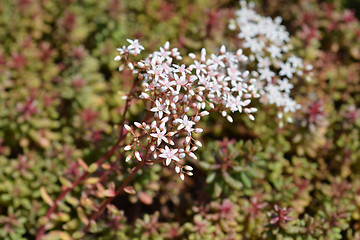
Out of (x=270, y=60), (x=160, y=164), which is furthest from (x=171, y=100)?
(x=270, y=60)

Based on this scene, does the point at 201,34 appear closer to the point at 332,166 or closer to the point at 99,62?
the point at 99,62

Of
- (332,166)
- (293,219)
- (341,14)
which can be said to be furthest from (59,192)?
(341,14)

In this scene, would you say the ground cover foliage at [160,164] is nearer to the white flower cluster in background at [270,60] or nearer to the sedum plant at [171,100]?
the sedum plant at [171,100]

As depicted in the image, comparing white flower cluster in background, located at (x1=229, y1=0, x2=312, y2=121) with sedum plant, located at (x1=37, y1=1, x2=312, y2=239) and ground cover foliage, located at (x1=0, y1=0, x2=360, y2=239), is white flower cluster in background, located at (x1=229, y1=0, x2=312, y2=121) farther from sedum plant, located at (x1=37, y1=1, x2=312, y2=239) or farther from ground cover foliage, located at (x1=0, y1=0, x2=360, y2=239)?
ground cover foliage, located at (x1=0, y1=0, x2=360, y2=239)

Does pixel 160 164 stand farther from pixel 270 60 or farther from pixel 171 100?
pixel 270 60

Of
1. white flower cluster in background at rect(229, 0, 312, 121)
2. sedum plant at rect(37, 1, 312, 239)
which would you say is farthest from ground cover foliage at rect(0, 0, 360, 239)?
white flower cluster in background at rect(229, 0, 312, 121)

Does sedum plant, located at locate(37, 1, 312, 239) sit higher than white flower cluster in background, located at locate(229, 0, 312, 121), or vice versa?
white flower cluster in background, located at locate(229, 0, 312, 121)

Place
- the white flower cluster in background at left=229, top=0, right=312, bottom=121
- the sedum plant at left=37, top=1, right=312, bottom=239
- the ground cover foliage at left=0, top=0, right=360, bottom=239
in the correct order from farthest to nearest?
1. the white flower cluster in background at left=229, top=0, right=312, bottom=121
2. the ground cover foliage at left=0, top=0, right=360, bottom=239
3. the sedum plant at left=37, top=1, right=312, bottom=239

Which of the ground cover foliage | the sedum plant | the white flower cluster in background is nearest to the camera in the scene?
the sedum plant

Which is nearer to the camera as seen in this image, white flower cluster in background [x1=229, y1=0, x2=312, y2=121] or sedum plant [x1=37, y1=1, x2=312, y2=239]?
sedum plant [x1=37, y1=1, x2=312, y2=239]
